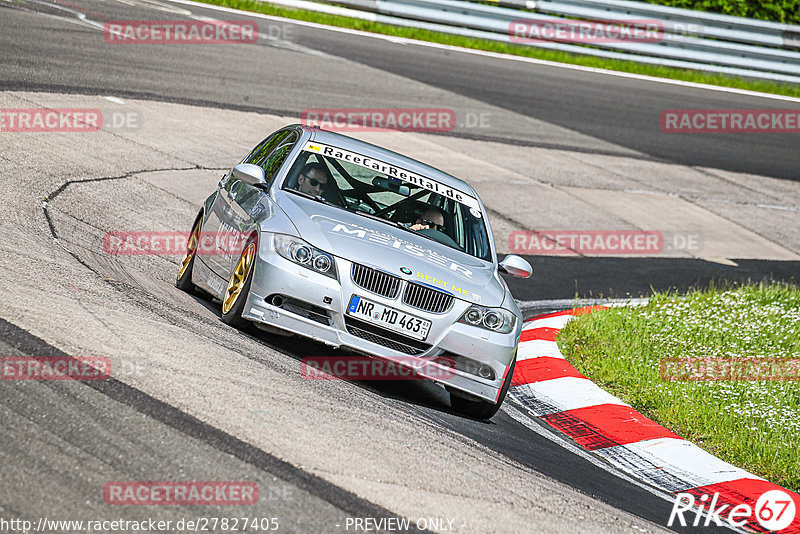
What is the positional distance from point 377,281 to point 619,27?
19.6 m

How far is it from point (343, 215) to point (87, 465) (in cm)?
331

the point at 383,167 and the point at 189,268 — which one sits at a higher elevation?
the point at 383,167

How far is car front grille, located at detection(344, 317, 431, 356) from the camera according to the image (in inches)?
246

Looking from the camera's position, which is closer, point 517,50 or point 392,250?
point 392,250

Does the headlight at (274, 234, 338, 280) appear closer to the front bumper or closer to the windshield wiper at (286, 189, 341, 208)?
the front bumper

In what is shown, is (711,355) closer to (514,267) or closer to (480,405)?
(514,267)

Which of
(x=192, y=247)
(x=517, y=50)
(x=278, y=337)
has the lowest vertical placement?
(x=278, y=337)

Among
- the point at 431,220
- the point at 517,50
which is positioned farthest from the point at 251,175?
the point at 517,50

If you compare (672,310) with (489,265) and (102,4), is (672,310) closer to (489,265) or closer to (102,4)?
(489,265)

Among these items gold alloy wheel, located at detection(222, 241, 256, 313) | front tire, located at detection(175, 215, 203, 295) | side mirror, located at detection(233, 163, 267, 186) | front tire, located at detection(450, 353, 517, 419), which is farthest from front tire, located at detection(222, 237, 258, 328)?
front tire, located at detection(450, 353, 517, 419)

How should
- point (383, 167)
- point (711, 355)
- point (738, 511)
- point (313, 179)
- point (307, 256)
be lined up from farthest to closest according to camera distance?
point (711, 355)
point (383, 167)
point (313, 179)
point (307, 256)
point (738, 511)

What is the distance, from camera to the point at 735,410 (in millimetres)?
7520

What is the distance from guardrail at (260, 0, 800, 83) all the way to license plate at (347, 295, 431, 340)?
60.4 feet

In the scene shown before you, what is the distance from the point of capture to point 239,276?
6641mm
